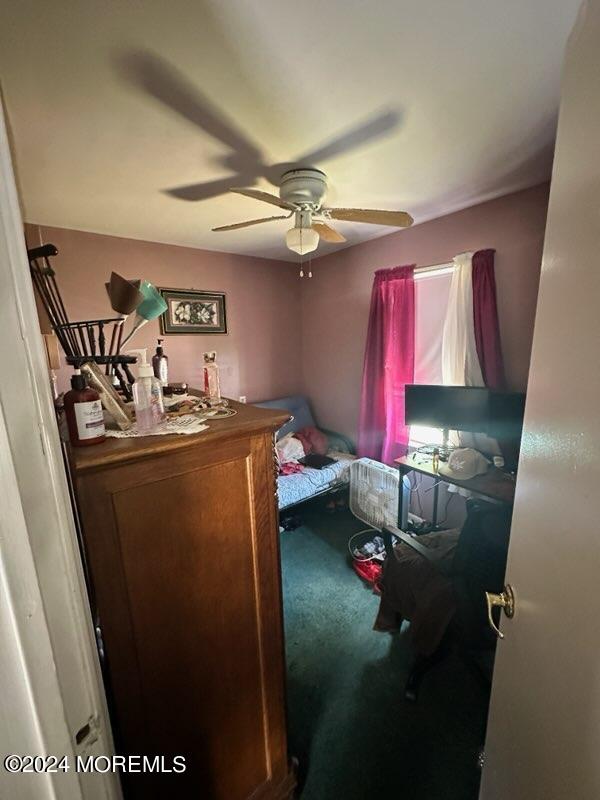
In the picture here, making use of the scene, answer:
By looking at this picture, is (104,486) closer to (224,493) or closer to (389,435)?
(224,493)

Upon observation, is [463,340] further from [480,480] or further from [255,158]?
[255,158]

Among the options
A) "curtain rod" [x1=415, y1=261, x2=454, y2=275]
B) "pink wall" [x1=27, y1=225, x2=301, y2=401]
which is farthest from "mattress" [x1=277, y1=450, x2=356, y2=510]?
"curtain rod" [x1=415, y1=261, x2=454, y2=275]

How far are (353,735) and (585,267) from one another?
1851 mm

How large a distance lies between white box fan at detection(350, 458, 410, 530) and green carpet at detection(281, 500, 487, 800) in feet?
2.37

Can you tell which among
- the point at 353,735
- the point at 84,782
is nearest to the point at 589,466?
the point at 84,782

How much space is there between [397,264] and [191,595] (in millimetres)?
2798

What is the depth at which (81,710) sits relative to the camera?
16.9 inches

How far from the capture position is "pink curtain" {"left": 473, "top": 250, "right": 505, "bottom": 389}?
215 cm

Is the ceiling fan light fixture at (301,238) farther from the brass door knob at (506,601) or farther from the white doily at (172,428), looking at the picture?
the brass door knob at (506,601)

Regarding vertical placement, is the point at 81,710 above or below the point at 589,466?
below

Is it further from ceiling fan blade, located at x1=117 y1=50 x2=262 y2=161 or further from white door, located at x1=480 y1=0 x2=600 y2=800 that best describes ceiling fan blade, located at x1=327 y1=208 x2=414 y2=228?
white door, located at x1=480 y1=0 x2=600 y2=800

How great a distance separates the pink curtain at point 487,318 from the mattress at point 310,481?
146cm

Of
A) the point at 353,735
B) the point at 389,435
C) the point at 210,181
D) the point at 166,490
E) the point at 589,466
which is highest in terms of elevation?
the point at 210,181

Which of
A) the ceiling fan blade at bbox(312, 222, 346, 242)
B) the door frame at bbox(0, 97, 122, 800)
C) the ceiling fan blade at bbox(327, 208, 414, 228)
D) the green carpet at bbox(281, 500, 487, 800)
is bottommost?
the green carpet at bbox(281, 500, 487, 800)
